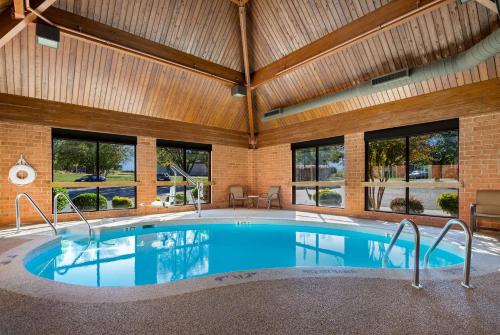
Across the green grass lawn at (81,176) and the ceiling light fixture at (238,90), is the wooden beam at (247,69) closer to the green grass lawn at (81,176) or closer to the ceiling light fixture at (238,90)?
the ceiling light fixture at (238,90)

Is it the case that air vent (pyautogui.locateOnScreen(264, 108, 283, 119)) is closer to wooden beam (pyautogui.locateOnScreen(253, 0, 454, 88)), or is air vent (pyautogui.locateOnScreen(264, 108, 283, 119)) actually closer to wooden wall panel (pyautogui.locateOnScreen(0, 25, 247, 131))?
wooden wall panel (pyautogui.locateOnScreen(0, 25, 247, 131))

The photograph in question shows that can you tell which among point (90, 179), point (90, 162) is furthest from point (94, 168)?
point (90, 179)

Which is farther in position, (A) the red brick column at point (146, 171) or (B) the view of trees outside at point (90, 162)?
(A) the red brick column at point (146, 171)

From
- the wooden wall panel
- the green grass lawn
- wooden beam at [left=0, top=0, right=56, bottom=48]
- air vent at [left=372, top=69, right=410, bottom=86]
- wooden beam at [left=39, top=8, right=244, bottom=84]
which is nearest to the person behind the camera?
wooden beam at [left=0, top=0, right=56, bottom=48]

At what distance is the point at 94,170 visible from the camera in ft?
25.4

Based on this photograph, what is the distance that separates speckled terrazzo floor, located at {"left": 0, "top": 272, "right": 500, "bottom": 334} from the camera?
193 centimetres

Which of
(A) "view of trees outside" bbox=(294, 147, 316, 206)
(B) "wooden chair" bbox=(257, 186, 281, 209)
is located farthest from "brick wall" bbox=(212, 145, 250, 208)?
(A) "view of trees outside" bbox=(294, 147, 316, 206)

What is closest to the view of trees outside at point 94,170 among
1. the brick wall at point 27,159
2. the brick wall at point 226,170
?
the brick wall at point 27,159

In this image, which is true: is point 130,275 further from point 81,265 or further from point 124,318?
point 124,318

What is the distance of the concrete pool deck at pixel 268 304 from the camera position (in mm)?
1958

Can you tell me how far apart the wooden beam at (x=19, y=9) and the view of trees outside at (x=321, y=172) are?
7.85 meters

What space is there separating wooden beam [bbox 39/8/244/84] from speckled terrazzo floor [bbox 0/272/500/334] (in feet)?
17.0

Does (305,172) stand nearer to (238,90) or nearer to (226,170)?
(226,170)

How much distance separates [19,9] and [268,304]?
6043 mm
